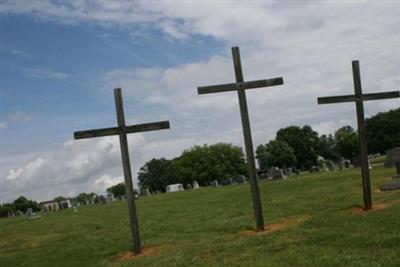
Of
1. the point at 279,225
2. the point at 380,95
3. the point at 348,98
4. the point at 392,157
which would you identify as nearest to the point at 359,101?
the point at 348,98

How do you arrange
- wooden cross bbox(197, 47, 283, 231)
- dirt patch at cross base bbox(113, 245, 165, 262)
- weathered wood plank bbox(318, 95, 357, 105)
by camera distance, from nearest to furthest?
dirt patch at cross base bbox(113, 245, 165, 262) → wooden cross bbox(197, 47, 283, 231) → weathered wood plank bbox(318, 95, 357, 105)

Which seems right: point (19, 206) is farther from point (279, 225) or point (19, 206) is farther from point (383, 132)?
point (279, 225)

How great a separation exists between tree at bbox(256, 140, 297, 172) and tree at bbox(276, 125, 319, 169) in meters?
3.98

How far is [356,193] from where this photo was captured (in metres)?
21.1

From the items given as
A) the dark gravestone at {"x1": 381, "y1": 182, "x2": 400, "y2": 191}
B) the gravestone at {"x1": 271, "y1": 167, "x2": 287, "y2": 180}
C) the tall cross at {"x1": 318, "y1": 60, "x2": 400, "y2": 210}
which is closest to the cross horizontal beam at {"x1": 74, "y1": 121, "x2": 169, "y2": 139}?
the tall cross at {"x1": 318, "y1": 60, "x2": 400, "y2": 210}

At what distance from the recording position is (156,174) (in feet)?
423

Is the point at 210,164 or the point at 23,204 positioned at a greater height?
the point at 210,164

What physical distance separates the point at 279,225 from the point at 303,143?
98.6 metres

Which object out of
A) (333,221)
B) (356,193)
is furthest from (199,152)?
(333,221)

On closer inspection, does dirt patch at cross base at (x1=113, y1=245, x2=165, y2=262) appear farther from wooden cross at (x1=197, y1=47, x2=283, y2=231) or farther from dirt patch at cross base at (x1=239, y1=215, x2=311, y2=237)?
wooden cross at (x1=197, y1=47, x2=283, y2=231)

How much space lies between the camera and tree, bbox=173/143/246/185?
108 m

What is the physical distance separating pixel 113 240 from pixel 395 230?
9.27m

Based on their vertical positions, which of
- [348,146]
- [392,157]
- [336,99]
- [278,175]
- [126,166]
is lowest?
[278,175]

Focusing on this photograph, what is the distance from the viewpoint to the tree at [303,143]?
367 feet
